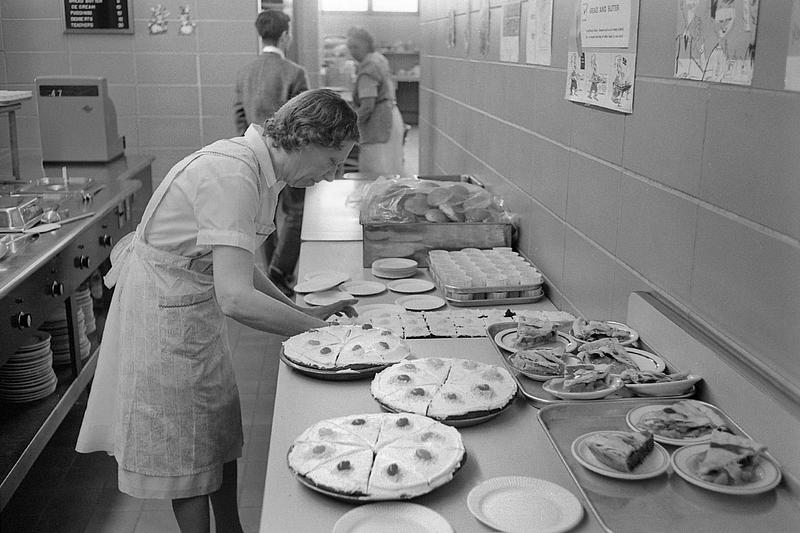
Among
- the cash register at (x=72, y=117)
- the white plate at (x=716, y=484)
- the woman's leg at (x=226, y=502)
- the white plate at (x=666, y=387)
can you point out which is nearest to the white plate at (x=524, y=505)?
the white plate at (x=716, y=484)

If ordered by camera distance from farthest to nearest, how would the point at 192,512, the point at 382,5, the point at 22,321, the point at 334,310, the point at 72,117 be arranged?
the point at 382,5, the point at 72,117, the point at 22,321, the point at 334,310, the point at 192,512

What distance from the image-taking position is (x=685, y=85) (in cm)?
156

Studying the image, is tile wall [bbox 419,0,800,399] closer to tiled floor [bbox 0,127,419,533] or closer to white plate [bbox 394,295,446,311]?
white plate [bbox 394,295,446,311]

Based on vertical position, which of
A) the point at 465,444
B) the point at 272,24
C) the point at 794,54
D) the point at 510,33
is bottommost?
the point at 465,444

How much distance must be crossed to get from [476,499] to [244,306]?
2.34 ft

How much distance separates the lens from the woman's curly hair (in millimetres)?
1851

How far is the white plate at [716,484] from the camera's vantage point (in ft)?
3.95

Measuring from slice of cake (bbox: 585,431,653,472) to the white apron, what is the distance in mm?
1018

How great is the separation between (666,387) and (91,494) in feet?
7.17

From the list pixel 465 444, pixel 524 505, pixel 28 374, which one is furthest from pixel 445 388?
pixel 28 374

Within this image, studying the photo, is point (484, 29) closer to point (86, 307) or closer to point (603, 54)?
point (603, 54)

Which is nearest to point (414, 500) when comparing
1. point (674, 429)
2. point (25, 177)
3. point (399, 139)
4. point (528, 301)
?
point (674, 429)

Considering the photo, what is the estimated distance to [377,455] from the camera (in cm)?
135

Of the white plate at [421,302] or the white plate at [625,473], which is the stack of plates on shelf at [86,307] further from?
the white plate at [625,473]
